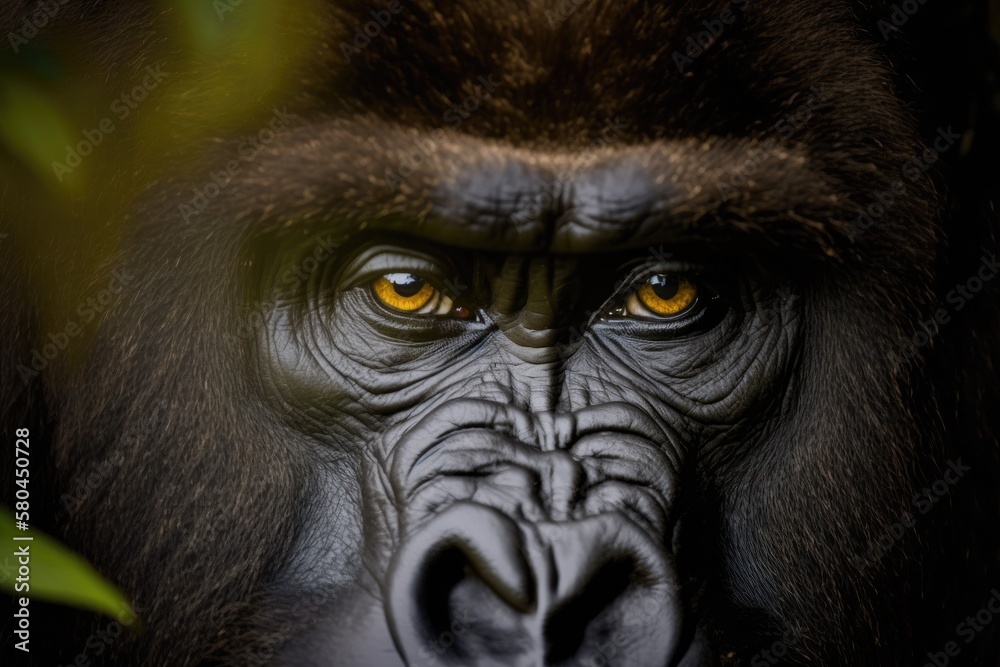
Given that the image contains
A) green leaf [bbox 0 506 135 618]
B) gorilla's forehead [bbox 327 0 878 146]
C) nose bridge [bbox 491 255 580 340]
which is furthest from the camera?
nose bridge [bbox 491 255 580 340]

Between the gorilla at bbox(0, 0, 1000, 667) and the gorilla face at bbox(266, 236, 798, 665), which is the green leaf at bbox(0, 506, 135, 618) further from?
the gorilla face at bbox(266, 236, 798, 665)

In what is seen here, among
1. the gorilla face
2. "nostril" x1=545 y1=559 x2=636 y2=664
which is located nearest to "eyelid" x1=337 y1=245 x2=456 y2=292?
the gorilla face

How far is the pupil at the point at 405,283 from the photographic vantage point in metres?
2.77

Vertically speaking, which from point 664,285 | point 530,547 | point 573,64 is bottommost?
point 530,547

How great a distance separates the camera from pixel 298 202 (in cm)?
260

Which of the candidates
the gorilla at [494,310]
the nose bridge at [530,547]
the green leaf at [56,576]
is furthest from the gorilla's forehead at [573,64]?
the green leaf at [56,576]

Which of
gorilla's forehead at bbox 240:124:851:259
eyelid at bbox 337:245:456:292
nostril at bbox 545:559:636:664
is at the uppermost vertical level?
gorilla's forehead at bbox 240:124:851:259

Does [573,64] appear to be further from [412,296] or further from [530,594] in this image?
[530,594]

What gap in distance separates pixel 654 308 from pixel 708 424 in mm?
331

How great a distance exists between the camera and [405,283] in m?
2.78

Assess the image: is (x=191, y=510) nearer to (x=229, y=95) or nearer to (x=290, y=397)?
(x=290, y=397)

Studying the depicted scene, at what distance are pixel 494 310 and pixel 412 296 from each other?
0.21 m

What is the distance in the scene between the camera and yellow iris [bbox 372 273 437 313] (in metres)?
2.78

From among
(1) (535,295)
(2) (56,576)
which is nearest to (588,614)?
(1) (535,295)
